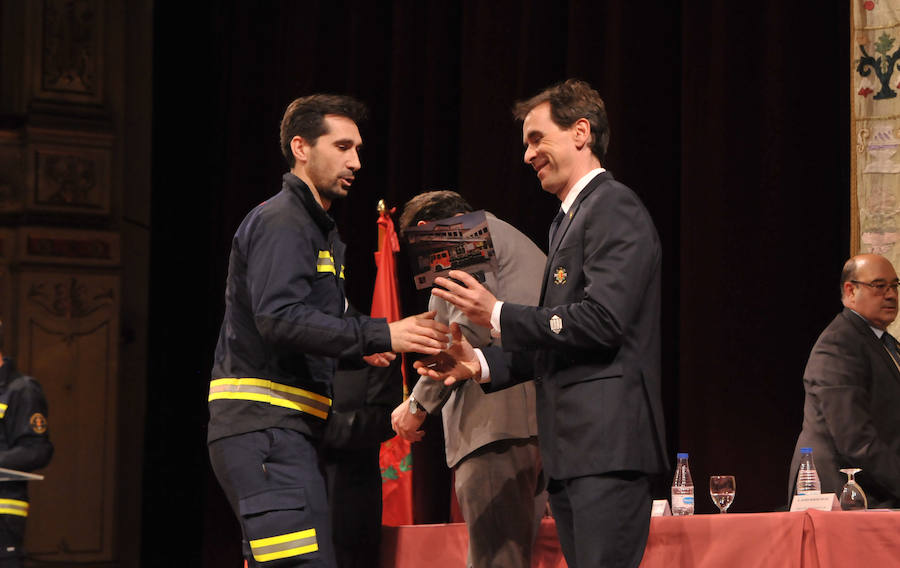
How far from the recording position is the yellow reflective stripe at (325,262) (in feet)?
8.61

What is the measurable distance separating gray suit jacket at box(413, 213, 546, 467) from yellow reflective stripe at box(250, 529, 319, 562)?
2.88 feet

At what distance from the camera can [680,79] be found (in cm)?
485

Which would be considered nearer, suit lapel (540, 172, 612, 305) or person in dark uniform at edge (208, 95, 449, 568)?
person in dark uniform at edge (208, 95, 449, 568)

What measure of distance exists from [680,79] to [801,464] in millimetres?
1955

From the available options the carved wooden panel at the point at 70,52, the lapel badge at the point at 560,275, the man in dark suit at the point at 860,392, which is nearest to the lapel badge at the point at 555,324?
the lapel badge at the point at 560,275

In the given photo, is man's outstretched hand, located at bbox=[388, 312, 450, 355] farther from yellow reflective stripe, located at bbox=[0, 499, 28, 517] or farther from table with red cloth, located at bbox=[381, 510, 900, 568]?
yellow reflective stripe, located at bbox=[0, 499, 28, 517]

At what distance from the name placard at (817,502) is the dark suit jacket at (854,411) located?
1.75 feet

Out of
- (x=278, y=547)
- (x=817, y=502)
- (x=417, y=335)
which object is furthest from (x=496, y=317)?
(x=817, y=502)

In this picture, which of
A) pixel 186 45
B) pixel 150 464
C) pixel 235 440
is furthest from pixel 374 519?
pixel 186 45

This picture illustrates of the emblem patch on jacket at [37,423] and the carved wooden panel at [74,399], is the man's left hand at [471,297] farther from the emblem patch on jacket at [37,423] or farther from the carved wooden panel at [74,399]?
the carved wooden panel at [74,399]

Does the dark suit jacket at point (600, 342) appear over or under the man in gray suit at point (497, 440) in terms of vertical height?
over

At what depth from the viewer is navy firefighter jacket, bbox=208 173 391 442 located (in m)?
2.44

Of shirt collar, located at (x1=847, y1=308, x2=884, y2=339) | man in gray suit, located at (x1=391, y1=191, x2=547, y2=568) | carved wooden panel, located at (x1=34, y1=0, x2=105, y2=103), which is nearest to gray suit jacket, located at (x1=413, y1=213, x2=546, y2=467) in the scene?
man in gray suit, located at (x1=391, y1=191, x2=547, y2=568)

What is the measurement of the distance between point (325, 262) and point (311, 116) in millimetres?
420
